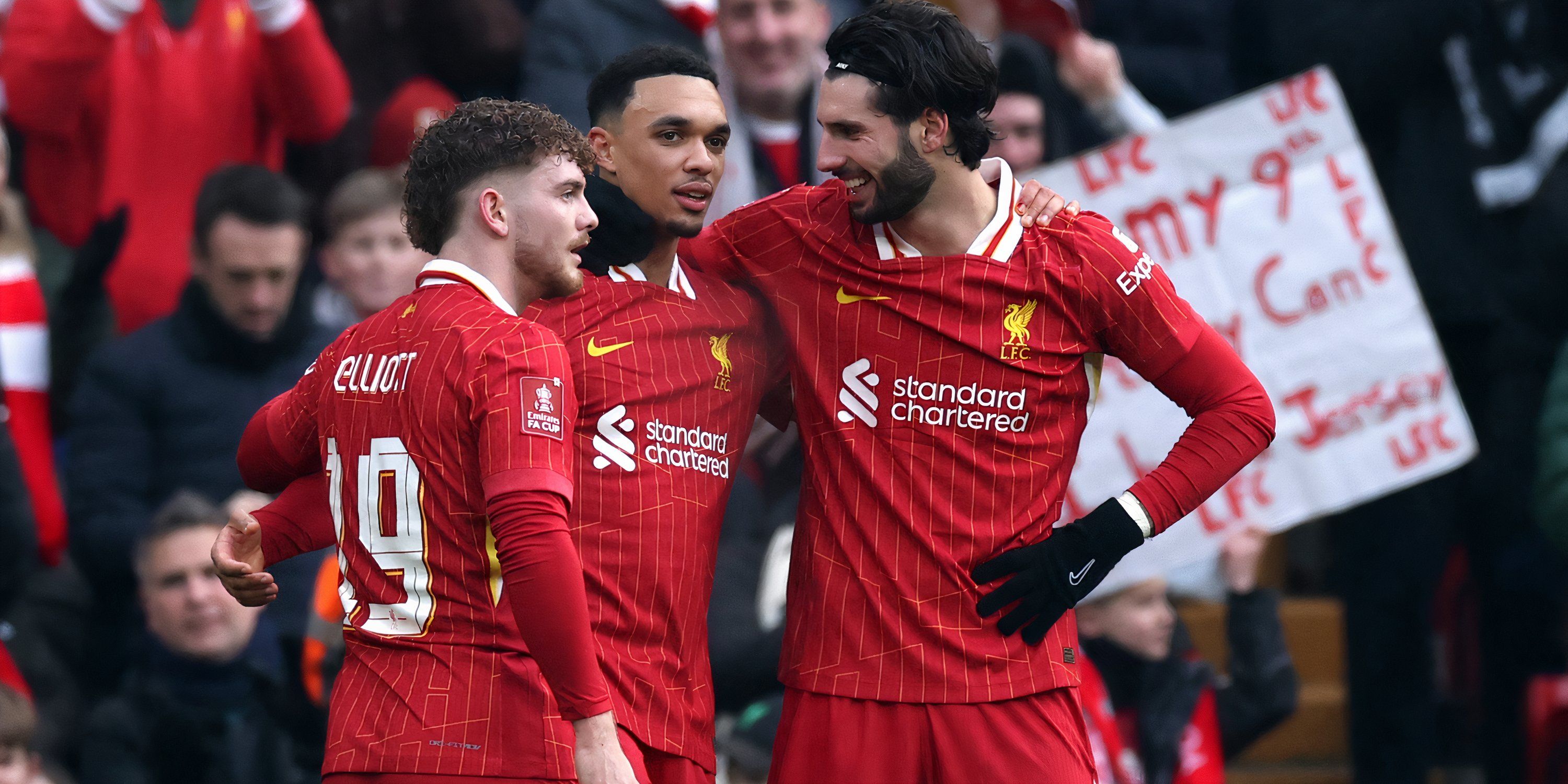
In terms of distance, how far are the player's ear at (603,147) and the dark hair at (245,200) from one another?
2.12 meters

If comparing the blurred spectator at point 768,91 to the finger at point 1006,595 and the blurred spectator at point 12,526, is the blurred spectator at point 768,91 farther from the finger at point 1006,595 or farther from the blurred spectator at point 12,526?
the finger at point 1006,595

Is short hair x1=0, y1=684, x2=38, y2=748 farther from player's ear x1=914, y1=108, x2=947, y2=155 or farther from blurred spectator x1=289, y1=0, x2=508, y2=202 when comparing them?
player's ear x1=914, y1=108, x2=947, y2=155

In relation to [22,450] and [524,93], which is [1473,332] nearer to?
[524,93]

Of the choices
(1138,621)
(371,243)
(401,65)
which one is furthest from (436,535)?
(401,65)

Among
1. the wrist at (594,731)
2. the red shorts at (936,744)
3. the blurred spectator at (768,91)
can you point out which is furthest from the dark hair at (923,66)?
the blurred spectator at (768,91)

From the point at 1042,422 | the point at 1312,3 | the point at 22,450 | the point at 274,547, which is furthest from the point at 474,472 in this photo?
the point at 1312,3

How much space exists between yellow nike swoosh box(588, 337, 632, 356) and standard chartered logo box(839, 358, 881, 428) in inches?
19.1

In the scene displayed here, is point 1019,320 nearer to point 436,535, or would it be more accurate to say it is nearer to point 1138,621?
point 436,535

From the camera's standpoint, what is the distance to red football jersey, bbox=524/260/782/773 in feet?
12.6

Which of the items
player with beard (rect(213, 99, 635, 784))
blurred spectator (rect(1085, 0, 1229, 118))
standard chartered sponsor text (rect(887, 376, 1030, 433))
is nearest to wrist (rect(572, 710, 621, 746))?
player with beard (rect(213, 99, 635, 784))

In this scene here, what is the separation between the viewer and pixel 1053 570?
12.9 ft

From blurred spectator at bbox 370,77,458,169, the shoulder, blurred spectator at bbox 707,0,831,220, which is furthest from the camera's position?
blurred spectator at bbox 370,77,458,169

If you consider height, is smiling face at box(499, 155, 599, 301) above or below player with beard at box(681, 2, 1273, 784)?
above

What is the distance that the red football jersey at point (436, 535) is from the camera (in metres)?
3.39
